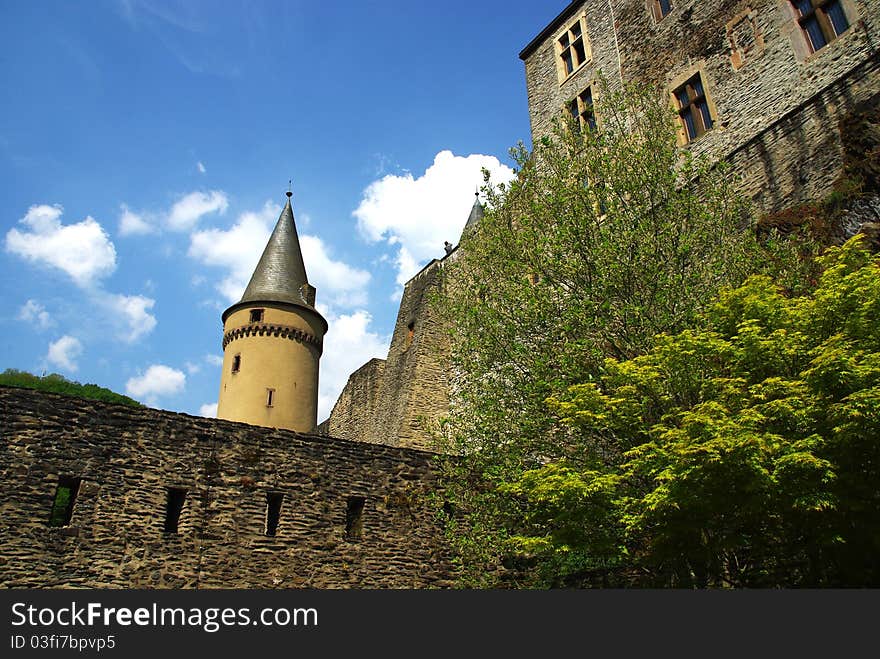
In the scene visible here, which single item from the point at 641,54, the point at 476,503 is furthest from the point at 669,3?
the point at 476,503

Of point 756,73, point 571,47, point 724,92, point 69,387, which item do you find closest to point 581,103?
point 571,47

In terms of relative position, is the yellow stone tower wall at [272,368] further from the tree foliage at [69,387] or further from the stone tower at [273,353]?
the tree foliage at [69,387]

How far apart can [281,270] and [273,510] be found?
2015cm

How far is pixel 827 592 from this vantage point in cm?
490

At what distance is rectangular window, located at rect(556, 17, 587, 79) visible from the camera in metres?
22.4

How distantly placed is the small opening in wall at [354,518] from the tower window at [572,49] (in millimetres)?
17641

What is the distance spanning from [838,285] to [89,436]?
1073 centimetres

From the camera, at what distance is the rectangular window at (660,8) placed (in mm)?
19562

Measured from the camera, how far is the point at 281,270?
1163 inches

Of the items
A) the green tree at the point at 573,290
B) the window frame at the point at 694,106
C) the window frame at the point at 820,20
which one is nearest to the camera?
the green tree at the point at 573,290

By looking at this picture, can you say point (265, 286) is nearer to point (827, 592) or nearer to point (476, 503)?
point (476, 503)

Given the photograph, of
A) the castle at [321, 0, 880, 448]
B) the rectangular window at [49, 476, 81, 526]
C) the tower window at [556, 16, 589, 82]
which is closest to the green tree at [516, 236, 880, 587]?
the castle at [321, 0, 880, 448]

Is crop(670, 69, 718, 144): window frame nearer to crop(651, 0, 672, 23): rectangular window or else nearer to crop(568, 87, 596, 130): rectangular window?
crop(651, 0, 672, 23): rectangular window

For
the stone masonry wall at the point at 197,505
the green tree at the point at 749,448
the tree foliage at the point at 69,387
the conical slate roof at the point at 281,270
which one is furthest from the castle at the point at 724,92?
the tree foliage at the point at 69,387
